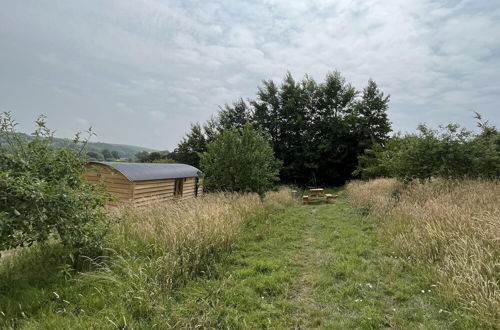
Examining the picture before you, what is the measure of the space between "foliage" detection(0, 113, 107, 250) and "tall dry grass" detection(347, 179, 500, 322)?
15.0 ft

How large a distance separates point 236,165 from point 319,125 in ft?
48.3

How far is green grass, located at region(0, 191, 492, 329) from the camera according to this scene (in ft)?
8.66

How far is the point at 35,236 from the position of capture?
10.8 feet

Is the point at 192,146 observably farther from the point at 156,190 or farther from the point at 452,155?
the point at 452,155

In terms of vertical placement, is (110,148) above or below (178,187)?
above

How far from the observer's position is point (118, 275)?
11.3ft

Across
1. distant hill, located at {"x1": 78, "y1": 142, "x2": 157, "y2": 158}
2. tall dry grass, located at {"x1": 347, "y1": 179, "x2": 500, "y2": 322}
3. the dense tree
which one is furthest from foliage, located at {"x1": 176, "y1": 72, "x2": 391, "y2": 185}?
tall dry grass, located at {"x1": 347, "y1": 179, "x2": 500, "y2": 322}

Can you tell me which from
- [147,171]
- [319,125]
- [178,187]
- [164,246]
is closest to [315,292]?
[164,246]

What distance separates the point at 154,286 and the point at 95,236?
56.0 inches

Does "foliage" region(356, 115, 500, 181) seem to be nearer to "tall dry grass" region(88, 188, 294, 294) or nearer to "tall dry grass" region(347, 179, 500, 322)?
"tall dry grass" region(347, 179, 500, 322)

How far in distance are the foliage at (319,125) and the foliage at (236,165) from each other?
11.0m

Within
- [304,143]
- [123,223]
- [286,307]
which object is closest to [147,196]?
[123,223]

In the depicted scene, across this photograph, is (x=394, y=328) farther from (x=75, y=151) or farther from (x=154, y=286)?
(x=75, y=151)

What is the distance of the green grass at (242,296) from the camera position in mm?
2641
